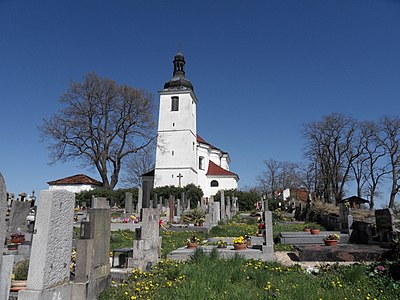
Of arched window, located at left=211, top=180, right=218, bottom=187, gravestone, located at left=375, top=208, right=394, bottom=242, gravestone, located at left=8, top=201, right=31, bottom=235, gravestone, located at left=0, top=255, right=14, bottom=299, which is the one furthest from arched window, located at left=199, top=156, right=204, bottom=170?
gravestone, located at left=0, top=255, right=14, bottom=299

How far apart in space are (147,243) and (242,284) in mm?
2631

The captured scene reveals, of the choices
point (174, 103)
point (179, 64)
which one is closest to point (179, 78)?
point (179, 64)

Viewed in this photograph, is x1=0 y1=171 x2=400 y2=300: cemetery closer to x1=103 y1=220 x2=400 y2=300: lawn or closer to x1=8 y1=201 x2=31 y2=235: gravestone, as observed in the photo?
x1=103 y1=220 x2=400 y2=300: lawn

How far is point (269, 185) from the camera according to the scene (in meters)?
57.2

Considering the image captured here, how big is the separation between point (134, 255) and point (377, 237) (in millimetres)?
8590

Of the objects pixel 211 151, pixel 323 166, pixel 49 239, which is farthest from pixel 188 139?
pixel 49 239

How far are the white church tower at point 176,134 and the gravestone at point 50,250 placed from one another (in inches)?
1373

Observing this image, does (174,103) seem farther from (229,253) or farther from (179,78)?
(229,253)

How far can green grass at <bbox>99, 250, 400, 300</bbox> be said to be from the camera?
448 centimetres

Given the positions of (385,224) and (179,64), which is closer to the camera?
(385,224)

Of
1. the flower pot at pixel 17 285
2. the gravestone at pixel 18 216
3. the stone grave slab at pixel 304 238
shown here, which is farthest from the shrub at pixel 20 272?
the stone grave slab at pixel 304 238

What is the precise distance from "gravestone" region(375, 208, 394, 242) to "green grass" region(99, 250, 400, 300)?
4555 mm

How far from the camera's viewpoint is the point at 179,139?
4088 centimetres

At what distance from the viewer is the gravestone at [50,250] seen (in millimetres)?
3404
